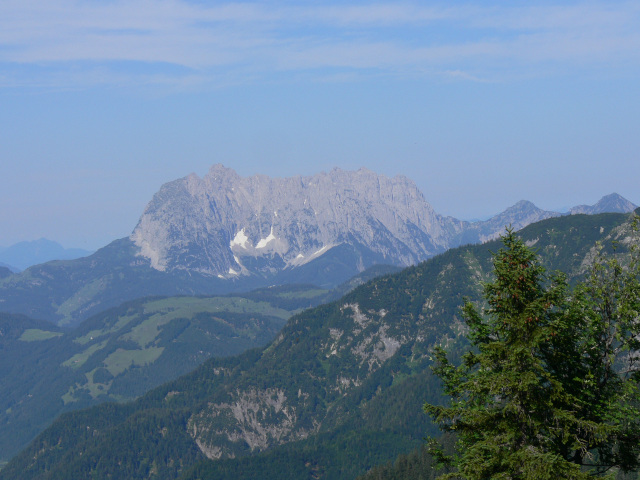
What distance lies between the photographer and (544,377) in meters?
39.3

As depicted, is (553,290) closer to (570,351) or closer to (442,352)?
(570,351)

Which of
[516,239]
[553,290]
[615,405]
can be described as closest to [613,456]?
[615,405]

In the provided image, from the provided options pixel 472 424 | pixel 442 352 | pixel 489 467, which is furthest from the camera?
pixel 442 352

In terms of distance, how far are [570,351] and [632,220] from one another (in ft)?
30.3

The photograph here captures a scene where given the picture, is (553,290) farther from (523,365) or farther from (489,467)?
(489,467)

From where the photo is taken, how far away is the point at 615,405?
128ft

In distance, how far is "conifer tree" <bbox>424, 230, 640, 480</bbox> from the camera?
126 feet

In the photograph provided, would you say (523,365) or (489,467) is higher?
→ (523,365)

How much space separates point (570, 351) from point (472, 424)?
7164 millimetres

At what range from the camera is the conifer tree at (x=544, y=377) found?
126 feet

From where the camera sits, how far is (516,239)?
143 feet

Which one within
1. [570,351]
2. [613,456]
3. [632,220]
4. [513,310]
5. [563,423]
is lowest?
[613,456]

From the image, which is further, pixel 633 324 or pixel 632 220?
pixel 632 220

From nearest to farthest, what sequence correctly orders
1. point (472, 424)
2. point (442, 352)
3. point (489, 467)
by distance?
point (489, 467), point (472, 424), point (442, 352)
